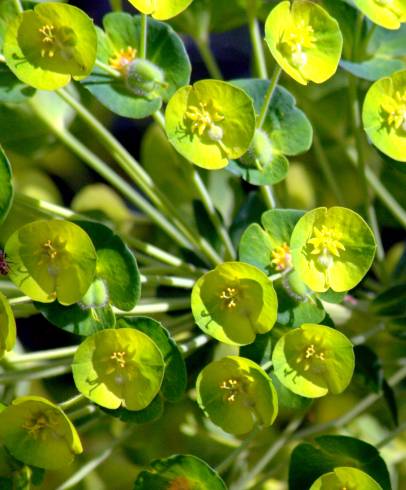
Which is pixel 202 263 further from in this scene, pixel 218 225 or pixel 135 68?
pixel 135 68

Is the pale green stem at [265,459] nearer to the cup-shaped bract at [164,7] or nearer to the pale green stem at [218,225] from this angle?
the pale green stem at [218,225]

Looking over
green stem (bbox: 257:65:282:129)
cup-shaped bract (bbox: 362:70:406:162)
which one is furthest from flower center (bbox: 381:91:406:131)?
green stem (bbox: 257:65:282:129)

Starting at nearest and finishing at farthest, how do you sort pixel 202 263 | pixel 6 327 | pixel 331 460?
pixel 6 327 → pixel 331 460 → pixel 202 263

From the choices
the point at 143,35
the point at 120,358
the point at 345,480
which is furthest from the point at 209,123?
the point at 345,480

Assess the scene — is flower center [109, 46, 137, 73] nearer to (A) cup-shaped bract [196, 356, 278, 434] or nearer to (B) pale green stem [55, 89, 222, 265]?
(B) pale green stem [55, 89, 222, 265]

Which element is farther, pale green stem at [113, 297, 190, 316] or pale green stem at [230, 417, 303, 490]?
pale green stem at [230, 417, 303, 490]
